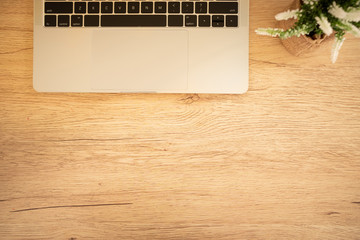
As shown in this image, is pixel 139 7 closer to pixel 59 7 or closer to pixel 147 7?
pixel 147 7

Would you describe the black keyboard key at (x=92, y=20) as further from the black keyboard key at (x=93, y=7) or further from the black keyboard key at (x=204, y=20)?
the black keyboard key at (x=204, y=20)

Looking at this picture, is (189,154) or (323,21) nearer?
(323,21)

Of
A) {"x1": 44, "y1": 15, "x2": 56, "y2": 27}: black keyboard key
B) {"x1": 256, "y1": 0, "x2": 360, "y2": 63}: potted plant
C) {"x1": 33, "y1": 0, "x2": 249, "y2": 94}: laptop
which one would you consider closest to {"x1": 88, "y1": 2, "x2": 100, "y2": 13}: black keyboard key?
{"x1": 33, "y1": 0, "x2": 249, "y2": 94}: laptop

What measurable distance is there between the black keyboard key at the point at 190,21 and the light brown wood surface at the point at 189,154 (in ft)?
0.61

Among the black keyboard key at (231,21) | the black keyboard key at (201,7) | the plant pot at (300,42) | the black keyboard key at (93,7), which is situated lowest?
the plant pot at (300,42)

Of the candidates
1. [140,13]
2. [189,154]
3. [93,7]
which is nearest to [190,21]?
[140,13]

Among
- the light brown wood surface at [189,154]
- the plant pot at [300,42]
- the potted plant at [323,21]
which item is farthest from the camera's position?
A: the light brown wood surface at [189,154]

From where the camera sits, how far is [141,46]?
2.53 ft

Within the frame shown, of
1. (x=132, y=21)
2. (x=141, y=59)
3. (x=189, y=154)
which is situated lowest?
(x=189, y=154)

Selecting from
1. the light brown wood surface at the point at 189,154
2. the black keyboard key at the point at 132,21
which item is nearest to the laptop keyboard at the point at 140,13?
the black keyboard key at the point at 132,21

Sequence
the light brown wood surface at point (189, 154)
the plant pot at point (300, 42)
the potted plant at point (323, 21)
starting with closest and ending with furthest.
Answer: the potted plant at point (323, 21), the plant pot at point (300, 42), the light brown wood surface at point (189, 154)

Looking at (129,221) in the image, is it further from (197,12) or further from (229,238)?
(197,12)

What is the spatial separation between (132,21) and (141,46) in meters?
0.07

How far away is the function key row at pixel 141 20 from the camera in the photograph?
29.9 inches
